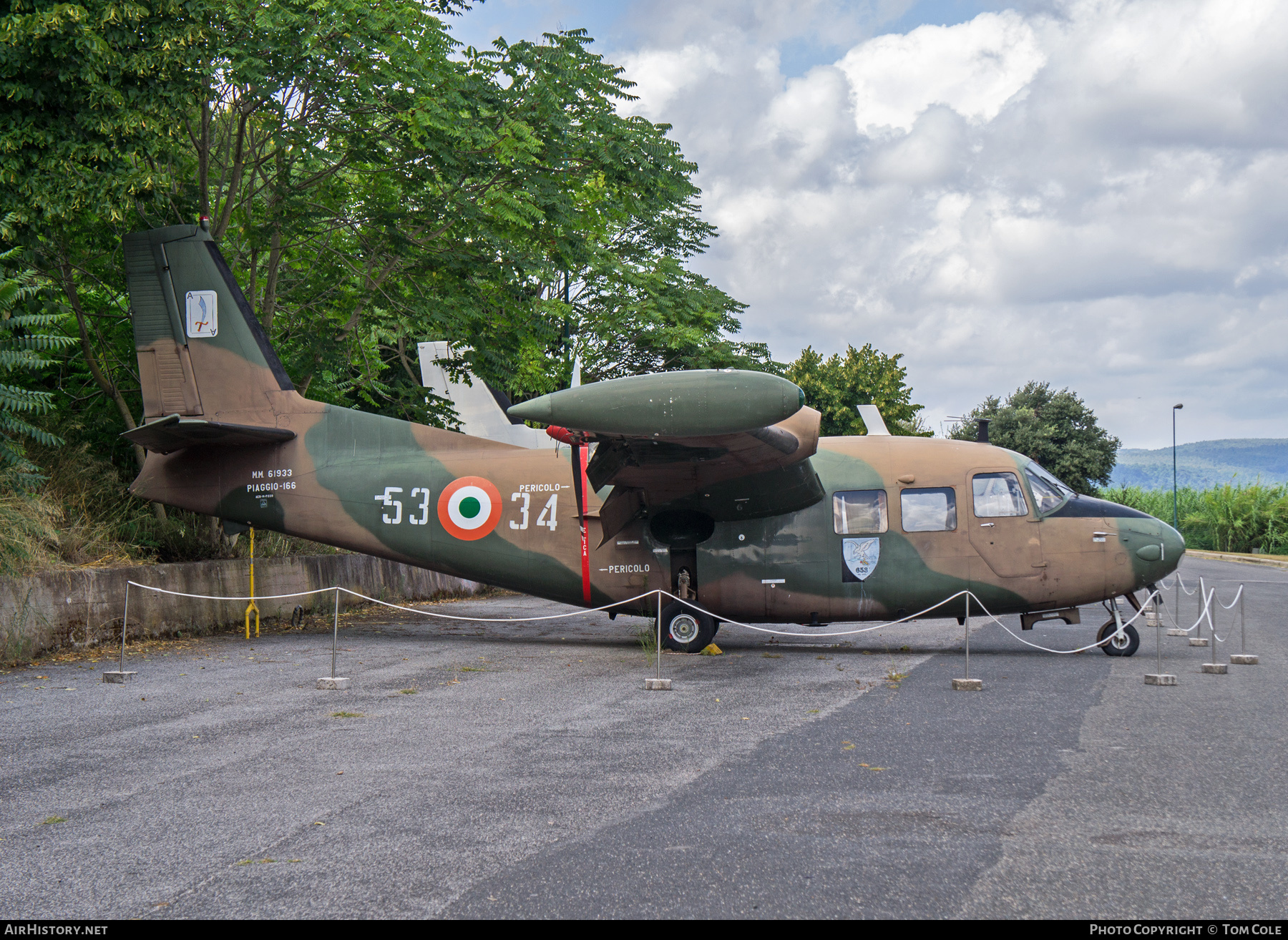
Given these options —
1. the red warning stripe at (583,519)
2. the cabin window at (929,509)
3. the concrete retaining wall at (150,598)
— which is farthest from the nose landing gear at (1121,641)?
the concrete retaining wall at (150,598)

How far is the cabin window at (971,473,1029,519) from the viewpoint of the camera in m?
12.0

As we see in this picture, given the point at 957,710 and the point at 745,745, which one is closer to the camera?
the point at 745,745

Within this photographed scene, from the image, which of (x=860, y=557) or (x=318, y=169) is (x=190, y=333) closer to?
(x=318, y=169)

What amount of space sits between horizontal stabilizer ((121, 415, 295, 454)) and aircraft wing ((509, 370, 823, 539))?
4849 millimetres

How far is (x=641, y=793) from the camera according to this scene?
18.3ft

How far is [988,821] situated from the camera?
4.94 m

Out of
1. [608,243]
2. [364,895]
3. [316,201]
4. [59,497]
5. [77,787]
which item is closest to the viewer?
[364,895]

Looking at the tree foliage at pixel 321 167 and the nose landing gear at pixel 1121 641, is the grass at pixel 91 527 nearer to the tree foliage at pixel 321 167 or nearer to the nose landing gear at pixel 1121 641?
the tree foliage at pixel 321 167

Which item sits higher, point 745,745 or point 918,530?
point 918,530

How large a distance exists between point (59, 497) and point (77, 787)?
31.9ft

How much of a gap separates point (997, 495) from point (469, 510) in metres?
7.09

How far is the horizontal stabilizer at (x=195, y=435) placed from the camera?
38.7 feet

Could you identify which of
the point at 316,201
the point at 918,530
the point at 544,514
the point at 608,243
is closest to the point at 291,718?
the point at 544,514

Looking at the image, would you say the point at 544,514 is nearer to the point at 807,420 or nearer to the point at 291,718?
the point at 807,420
